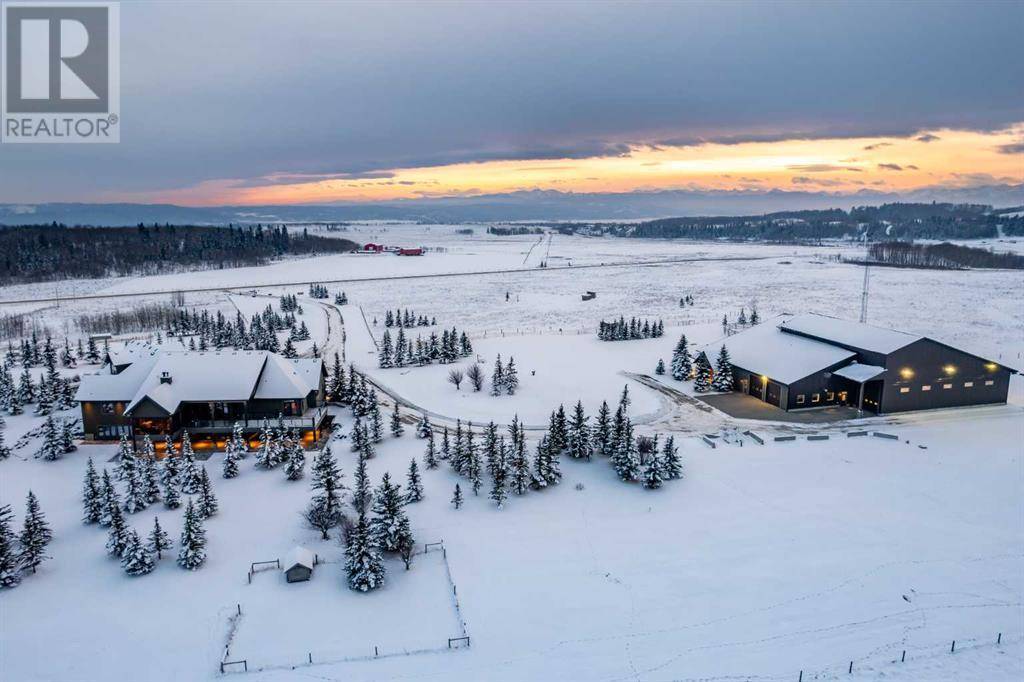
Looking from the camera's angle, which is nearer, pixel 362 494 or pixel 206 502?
pixel 362 494

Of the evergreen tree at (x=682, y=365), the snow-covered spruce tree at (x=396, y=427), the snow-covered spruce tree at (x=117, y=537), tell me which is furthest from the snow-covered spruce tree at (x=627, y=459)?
the snow-covered spruce tree at (x=117, y=537)

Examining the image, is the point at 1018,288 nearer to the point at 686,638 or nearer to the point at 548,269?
the point at 548,269

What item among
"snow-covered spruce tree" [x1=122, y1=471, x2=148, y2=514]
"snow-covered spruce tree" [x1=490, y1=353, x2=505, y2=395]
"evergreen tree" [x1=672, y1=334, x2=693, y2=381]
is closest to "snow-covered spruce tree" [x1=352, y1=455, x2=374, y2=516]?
"snow-covered spruce tree" [x1=122, y1=471, x2=148, y2=514]

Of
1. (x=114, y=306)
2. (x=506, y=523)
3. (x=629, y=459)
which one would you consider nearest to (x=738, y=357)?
(x=629, y=459)

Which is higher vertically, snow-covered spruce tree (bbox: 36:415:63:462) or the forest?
the forest

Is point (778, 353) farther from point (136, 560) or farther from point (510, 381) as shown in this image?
point (136, 560)

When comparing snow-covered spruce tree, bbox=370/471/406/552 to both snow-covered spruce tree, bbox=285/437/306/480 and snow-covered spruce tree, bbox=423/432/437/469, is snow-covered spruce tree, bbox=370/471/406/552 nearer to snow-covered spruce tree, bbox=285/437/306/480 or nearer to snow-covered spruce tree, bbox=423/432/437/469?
snow-covered spruce tree, bbox=423/432/437/469

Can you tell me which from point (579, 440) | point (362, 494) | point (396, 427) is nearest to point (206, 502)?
point (362, 494)
